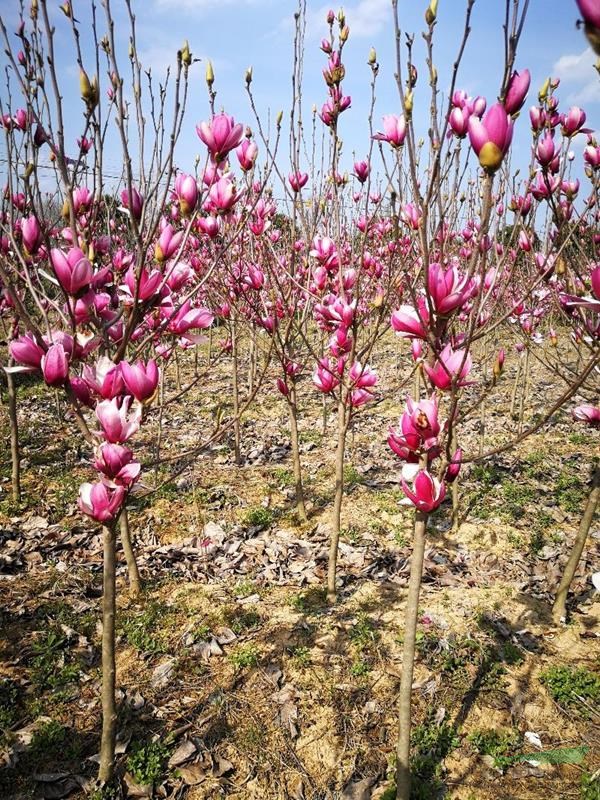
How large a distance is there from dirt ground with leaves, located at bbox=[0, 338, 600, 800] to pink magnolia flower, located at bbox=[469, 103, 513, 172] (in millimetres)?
1477

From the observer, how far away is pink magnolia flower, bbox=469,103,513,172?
1.00 meters

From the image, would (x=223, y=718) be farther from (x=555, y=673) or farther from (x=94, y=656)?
(x=555, y=673)

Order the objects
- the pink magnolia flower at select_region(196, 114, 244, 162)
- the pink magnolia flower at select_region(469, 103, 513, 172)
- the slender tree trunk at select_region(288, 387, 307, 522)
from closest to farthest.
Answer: the pink magnolia flower at select_region(469, 103, 513, 172), the pink magnolia flower at select_region(196, 114, 244, 162), the slender tree trunk at select_region(288, 387, 307, 522)

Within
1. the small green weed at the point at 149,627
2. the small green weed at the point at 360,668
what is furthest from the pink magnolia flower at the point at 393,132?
the small green weed at the point at 149,627

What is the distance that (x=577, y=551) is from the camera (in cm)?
Answer: 299

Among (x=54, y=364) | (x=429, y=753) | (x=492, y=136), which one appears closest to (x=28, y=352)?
(x=54, y=364)

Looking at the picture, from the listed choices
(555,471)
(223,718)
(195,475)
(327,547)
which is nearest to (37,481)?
(195,475)

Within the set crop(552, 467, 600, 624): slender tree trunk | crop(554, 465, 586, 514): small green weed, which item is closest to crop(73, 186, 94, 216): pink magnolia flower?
crop(552, 467, 600, 624): slender tree trunk

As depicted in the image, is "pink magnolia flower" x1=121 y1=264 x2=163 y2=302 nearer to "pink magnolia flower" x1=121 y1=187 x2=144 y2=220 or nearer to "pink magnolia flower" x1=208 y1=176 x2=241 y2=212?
"pink magnolia flower" x1=121 y1=187 x2=144 y2=220

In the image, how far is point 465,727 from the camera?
2.32 meters

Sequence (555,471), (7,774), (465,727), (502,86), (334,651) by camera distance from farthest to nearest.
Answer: (555,471), (334,651), (465,727), (7,774), (502,86)

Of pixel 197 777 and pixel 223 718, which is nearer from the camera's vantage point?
pixel 197 777

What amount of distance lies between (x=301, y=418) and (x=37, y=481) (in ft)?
10.9

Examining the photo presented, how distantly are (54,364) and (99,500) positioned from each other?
1.30 feet
